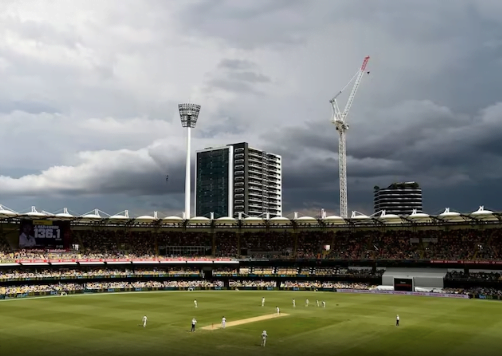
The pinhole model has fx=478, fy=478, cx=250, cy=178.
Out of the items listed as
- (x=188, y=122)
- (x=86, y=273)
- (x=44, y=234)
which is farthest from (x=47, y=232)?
(x=188, y=122)

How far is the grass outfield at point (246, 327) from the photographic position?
33625 mm

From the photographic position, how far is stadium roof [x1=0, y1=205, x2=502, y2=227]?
75.4 meters

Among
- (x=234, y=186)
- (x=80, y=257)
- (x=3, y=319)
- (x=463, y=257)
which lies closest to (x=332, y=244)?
(x=463, y=257)

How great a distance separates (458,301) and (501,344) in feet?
102

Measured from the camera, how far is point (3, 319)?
153ft

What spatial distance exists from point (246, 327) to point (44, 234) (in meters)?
49.1

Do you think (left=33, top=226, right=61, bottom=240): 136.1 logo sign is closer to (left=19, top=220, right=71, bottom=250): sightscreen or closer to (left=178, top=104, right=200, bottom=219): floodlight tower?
(left=19, top=220, right=71, bottom=250): sightscreen

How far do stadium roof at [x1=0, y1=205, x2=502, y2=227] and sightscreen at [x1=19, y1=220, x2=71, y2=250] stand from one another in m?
1.29

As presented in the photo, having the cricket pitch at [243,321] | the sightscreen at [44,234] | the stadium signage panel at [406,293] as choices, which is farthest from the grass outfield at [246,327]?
the sightscreen at [44,234]

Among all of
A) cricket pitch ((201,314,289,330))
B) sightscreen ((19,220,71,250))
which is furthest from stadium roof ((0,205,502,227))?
cricket pitch ((201,314,289,330))

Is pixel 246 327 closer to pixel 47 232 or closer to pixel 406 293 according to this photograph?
pixel 406 293

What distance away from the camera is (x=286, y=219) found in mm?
87750

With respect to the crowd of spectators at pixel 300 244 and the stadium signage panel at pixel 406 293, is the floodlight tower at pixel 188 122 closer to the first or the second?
the crowd of spectators at pixel 300 244

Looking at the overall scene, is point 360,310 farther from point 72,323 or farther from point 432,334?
point 72,323
